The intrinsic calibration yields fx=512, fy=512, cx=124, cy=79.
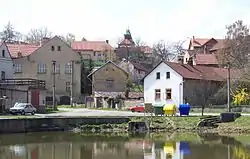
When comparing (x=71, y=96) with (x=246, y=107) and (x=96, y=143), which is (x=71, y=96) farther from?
(x=96, y=143)

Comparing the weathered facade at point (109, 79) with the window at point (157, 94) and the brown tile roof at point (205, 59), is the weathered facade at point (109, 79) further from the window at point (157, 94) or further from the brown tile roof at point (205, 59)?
the window at point (157, 94)

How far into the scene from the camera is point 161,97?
65.9 m

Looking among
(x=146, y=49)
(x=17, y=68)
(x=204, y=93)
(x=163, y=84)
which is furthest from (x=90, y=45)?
(x=204, y=93)

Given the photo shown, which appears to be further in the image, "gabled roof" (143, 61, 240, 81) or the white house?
"gabled roof" (143, 61, 240, 81)

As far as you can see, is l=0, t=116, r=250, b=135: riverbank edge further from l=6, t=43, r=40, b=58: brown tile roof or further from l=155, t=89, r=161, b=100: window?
l=6, t=43, r=40, b=58: brown tile roof

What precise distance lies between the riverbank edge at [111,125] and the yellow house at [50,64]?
3638cm

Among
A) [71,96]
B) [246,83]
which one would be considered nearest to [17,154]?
[246,83]

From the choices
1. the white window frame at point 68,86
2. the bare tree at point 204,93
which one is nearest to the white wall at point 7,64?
the white window frame at point 68,86

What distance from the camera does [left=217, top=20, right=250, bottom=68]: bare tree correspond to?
261ft

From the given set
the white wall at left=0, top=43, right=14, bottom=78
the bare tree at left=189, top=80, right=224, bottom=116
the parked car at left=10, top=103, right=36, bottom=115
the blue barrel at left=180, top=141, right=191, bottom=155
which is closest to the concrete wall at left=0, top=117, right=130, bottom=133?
the parked car at left=10, top=103, right=36, bottom=115

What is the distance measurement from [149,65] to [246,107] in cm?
5393

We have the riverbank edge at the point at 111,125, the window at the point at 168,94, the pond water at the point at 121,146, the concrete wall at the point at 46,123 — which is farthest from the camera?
the window at the point at 168,94

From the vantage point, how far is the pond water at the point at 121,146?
86.3 ft

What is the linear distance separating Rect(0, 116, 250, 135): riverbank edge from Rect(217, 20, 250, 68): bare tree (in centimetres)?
3721
